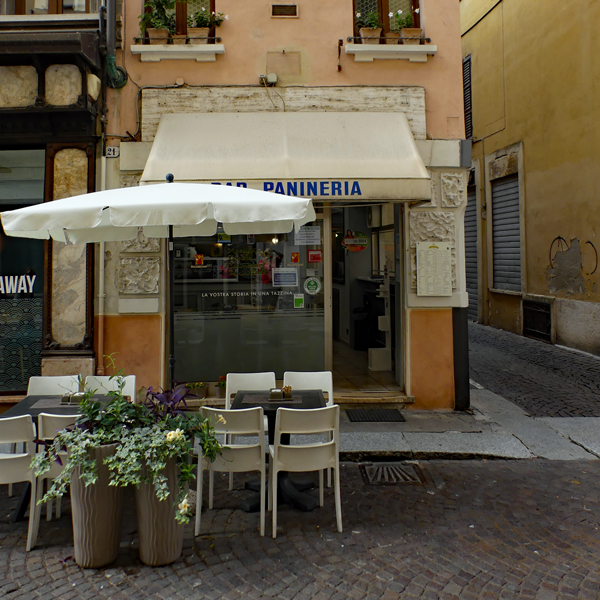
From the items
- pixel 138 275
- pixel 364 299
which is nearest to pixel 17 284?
pixel 138 275

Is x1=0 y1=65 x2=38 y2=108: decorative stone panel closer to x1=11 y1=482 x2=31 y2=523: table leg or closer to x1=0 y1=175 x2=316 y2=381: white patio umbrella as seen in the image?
x1=0 y1=175 x2=316 y2=381: white patio umbrella

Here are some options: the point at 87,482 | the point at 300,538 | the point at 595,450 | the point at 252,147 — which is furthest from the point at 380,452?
the point at 252,147

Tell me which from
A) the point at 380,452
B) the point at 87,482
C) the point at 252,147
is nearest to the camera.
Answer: the point at 87,482

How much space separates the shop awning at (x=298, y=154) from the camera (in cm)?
592

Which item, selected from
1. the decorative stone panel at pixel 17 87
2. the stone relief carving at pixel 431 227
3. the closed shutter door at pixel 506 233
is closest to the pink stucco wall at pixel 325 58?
the stone relief carving at pixel 431 227

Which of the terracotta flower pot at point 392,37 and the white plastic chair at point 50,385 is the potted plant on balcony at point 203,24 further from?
the white plastic chair at point 50,385

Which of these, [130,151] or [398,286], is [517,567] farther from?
[130,151]

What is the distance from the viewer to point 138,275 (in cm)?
692

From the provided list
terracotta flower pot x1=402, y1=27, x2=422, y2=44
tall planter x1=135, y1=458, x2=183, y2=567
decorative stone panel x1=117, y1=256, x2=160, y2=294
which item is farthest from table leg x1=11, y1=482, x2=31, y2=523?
terracotta flower pot x1=402, y1=27, x2=422, y2=44

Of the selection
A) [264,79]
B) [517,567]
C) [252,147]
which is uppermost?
[264,79]

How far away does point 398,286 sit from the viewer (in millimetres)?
7582

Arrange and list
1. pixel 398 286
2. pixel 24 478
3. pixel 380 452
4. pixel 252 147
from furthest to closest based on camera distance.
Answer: pixel 398 286 → pixel 252 147 → pixel 380 452 → pixel 24 478

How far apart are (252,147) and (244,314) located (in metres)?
2.29

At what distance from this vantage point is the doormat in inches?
262
